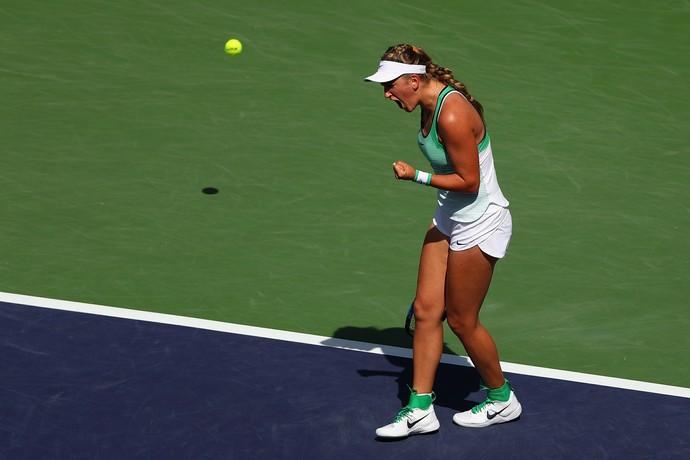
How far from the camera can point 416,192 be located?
35.4 ft

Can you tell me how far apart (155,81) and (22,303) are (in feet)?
14.6

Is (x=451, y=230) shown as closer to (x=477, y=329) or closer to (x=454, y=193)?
(x=454, y=193)

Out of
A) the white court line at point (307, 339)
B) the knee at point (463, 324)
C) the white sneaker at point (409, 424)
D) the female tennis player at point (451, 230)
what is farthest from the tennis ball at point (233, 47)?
the white sneaker at point (409, 424)

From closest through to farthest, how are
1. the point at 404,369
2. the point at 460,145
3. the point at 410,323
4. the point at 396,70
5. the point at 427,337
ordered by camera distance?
the point at 460,145 < the point at 396,70 < the point at 427,337 < the point at 410,323 < the point at 404,369

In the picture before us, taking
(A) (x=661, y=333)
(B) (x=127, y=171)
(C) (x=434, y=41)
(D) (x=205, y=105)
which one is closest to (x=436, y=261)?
(A) (x=661, y=333)

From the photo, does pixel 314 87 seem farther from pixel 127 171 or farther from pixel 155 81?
pixel 127 171

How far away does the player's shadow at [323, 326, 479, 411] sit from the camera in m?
7.91

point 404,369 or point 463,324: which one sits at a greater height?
point 463,324

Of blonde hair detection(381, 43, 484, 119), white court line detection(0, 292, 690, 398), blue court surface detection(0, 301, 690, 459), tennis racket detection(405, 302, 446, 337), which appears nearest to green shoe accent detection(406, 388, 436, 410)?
blue court surface detection(0, 301, 690, 459)

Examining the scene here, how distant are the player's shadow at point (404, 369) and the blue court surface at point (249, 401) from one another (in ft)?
0.04

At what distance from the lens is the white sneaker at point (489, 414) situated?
297 inches

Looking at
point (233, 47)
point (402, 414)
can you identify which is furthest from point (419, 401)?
point (233, 47)

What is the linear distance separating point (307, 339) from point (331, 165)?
9.99ft

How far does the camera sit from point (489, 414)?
24.7 feet
